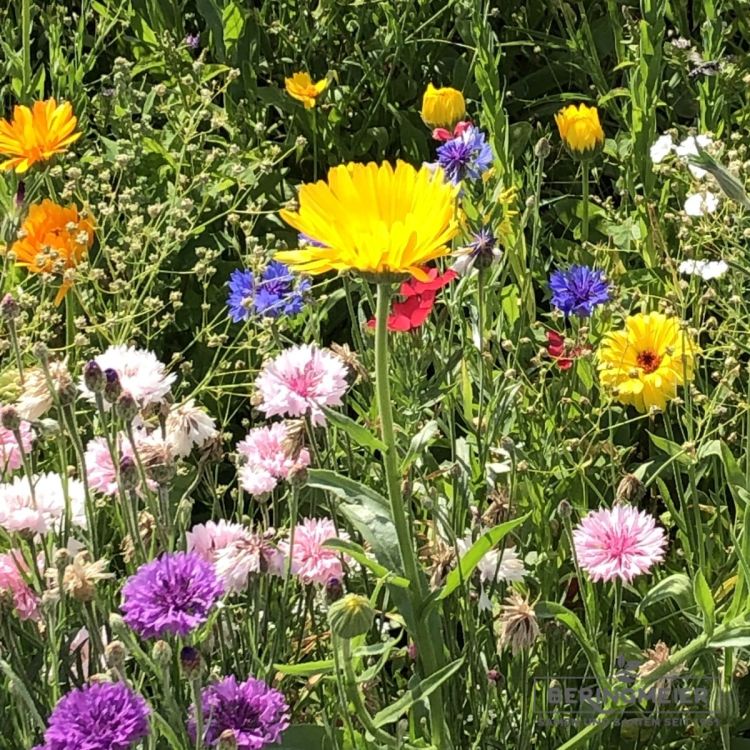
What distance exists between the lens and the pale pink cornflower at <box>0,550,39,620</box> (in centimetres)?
78

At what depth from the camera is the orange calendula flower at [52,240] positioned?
1.21 m

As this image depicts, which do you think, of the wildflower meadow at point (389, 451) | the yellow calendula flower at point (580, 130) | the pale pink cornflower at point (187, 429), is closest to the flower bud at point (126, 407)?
the wildflower meadow at point (389, 451)

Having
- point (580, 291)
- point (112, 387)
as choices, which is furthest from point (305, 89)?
point (112, 387)

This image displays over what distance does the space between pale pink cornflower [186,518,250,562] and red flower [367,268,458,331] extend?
0.22m

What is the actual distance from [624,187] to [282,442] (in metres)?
0.74

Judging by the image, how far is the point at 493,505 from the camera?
2.82ft

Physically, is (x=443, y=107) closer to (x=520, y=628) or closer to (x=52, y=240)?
(x=52, y=240)

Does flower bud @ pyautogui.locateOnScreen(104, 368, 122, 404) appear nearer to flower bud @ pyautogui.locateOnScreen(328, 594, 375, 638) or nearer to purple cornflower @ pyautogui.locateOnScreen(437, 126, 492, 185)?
flower bud @ pyautogui.locateOnScreen(328, 594, 375, 638)

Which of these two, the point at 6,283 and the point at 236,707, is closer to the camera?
the point at 236,707

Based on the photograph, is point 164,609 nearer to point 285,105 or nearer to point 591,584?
point 591,584

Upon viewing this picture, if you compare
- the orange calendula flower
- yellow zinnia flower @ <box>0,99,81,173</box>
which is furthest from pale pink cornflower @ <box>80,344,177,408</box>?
yellow zinnia flower @ <box>0,99,81,173</box>

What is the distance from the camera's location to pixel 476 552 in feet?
2.36

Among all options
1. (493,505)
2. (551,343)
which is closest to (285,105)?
(551,343)

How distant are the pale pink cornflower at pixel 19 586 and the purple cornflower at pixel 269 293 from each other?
0.36m
